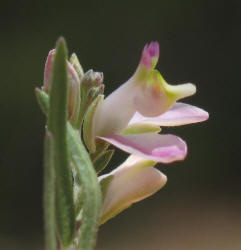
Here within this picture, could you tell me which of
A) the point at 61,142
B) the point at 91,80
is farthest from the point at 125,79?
the point at 61,142

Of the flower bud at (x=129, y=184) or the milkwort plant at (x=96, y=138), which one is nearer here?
the milkwort plant at (x=96, y=138)

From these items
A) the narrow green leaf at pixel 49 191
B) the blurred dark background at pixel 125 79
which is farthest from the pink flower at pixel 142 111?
the blurred dark background at pixel 125 79

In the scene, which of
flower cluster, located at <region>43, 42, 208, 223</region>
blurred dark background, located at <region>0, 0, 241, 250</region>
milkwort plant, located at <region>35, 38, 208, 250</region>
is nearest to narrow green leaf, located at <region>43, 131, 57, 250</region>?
milkwort plant, located at <region>35, 38, 208, 250</region>

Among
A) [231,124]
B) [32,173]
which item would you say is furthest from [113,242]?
[231,124]

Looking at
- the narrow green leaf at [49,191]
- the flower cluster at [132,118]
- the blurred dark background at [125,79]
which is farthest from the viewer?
the blurred dark background at [125,79]

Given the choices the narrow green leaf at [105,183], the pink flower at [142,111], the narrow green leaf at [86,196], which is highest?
the pink flower at [142,111]

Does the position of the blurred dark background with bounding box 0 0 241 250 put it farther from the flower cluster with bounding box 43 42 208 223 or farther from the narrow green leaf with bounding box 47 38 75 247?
the narrow green leaf with bounding box 47 38 75 247

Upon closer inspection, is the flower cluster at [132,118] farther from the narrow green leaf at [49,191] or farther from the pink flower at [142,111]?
the narrow green leaf at [49,191]
